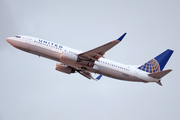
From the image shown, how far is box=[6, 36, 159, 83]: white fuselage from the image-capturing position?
3772cm

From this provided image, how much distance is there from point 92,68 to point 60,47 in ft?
Answer: 20.3

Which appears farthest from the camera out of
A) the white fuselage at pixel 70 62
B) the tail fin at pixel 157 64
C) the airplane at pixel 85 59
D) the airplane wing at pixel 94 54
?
the tail fin at pixel 157 64

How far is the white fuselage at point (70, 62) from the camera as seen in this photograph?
37.7 m

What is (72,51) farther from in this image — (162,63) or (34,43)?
(162,63)

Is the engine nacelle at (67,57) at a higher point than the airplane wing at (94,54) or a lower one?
lower

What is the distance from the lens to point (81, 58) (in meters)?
38.1

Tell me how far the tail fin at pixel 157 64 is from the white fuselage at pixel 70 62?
171 centimetres

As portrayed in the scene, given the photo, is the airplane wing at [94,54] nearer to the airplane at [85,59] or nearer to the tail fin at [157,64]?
the airplane at [85,59]

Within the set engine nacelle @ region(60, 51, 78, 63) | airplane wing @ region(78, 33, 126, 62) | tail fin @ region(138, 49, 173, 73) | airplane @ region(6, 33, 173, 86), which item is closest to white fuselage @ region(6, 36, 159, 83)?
airplane @ region(6, 33, 173, 86)

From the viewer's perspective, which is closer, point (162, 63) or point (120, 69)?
point (120, 69)

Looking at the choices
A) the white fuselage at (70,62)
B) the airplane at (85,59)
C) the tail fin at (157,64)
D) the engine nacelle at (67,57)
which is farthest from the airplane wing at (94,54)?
the tail fin at (157,64)

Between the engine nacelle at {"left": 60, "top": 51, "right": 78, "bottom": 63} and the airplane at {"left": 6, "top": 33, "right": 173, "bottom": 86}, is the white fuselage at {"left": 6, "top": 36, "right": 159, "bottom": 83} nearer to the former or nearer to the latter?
the airplane at {"left": 6, "top": 33, "right": 173, "bottom": 86}

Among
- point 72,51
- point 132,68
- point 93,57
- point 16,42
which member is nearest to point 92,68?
point 93,57

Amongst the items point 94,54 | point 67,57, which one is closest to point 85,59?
point 94,54
